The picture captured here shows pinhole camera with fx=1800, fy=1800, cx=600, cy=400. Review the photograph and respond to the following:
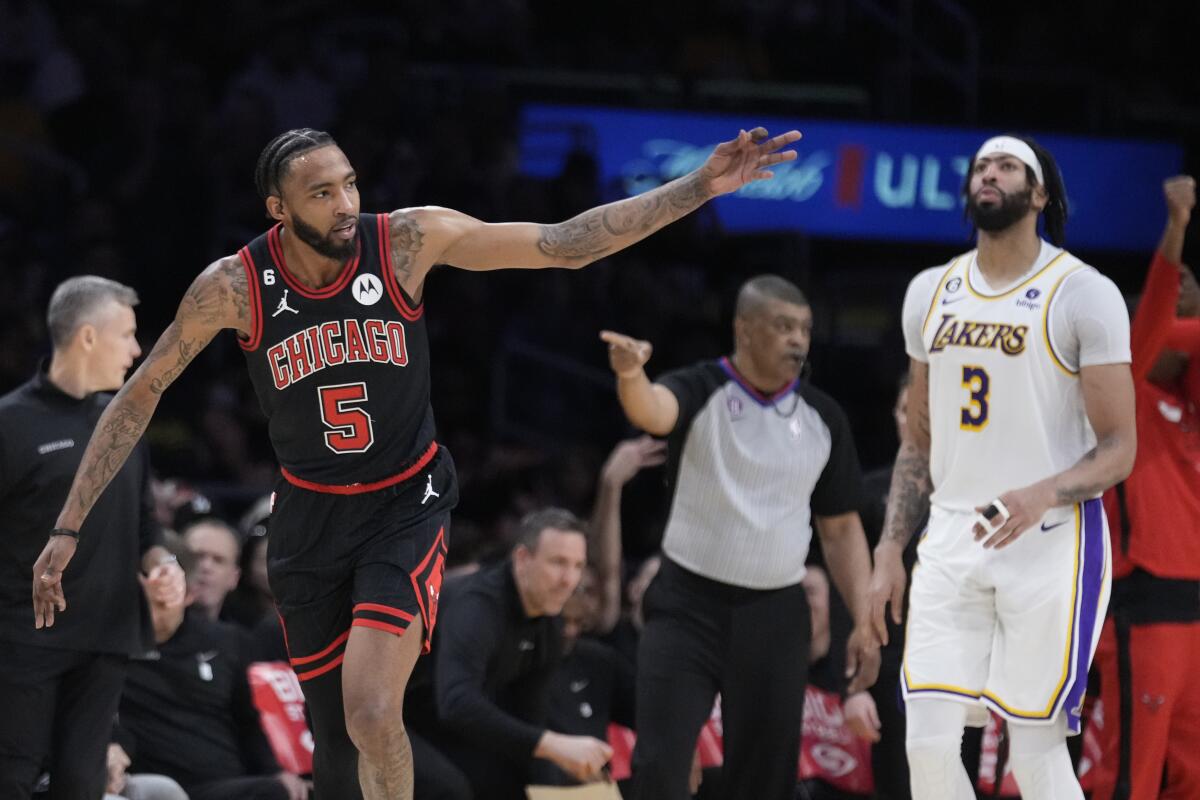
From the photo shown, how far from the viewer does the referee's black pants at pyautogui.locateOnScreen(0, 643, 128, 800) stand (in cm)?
564

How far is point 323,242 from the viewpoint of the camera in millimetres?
4801

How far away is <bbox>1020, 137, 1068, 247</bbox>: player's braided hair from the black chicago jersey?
1853 mm

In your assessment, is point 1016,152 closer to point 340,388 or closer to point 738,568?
point 738,568

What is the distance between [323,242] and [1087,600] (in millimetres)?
2295

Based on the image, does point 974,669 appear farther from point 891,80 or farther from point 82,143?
point 891,80

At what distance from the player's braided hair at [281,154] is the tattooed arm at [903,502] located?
190 cm

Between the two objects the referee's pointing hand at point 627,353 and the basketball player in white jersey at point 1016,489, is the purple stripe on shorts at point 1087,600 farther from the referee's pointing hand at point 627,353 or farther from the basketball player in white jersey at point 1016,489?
the referee's pointing hand at point 627,353

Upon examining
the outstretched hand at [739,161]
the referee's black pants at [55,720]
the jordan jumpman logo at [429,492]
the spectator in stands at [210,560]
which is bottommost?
the referee's black pants at [55,720]

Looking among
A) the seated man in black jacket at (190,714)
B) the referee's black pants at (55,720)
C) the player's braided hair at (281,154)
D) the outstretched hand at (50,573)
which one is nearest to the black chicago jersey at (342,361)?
the player's braided hair at (281,154)

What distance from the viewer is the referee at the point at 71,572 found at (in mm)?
5664

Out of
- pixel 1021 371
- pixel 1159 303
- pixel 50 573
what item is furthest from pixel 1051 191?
pixel 50 573

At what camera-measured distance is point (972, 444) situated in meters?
5.07

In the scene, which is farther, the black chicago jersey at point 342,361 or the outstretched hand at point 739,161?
the black chicago jersey at point 342,361

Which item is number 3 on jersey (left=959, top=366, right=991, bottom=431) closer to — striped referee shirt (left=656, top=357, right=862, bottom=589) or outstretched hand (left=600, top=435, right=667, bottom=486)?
striped referee shirt (left=656, top=357, right=862, bottom=589)
